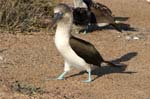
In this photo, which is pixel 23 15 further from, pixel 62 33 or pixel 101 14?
pixel 62 33

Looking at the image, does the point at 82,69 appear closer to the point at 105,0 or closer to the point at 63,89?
the point at 63,89

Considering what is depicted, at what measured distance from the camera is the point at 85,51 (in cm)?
→ 988

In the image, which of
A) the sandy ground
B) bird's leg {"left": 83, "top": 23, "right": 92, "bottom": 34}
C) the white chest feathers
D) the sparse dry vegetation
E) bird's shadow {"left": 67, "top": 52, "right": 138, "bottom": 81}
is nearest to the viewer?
the sandy ground

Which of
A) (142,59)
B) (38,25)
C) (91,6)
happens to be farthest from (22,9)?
(142,59)

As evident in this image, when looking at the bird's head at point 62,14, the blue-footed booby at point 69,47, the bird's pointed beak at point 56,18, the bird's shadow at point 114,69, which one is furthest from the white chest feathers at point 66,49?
the bird's shadow at point 114,69

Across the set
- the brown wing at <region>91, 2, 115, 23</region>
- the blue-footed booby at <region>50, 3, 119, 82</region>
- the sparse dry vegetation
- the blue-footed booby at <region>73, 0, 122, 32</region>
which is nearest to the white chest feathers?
the blue-footed booby at <region>50, 3, 119, 82</region>

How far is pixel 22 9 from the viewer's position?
44.9 feet

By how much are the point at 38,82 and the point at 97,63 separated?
45.2 inches

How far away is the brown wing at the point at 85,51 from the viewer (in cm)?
964

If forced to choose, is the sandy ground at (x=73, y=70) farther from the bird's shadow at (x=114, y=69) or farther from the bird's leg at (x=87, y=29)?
the bird's leg at (x=87, y=29)

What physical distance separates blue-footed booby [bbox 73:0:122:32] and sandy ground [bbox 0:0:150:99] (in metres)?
0.28

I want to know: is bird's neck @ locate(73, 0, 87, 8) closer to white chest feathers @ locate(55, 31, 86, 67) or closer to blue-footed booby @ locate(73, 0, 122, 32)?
blue-footed booby @ locate(73, 0, 122, 32)

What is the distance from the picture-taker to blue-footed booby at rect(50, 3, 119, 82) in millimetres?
9484

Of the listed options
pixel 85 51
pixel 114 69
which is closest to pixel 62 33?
pixel 85 51
